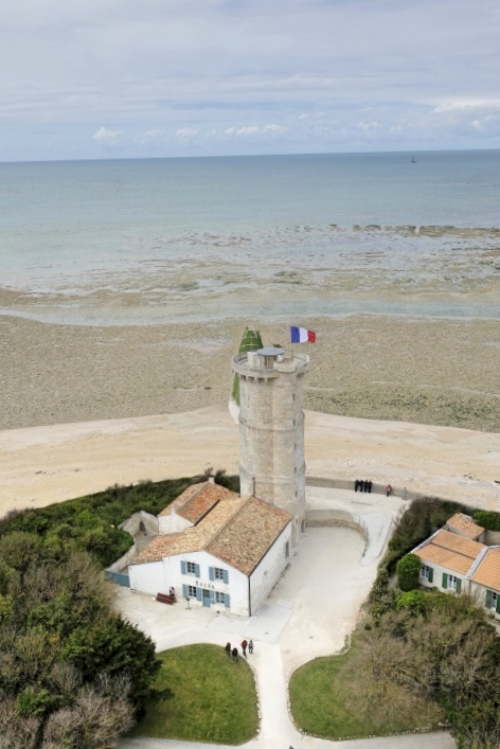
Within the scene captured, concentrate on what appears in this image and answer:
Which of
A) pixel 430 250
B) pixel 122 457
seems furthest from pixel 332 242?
pixel 122 457

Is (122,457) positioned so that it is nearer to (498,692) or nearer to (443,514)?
(443,514)

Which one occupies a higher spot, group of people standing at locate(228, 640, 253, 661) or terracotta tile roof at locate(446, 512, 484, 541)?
terracotta tile roof at locate(446, 512, 484, 541)

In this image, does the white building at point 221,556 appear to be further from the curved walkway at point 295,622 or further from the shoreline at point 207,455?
the shoreline at point 207,455

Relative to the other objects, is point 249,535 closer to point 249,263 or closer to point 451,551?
point 451,551

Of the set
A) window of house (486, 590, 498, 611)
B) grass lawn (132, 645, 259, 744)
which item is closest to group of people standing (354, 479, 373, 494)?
window of house (486, 590, 498, 611)

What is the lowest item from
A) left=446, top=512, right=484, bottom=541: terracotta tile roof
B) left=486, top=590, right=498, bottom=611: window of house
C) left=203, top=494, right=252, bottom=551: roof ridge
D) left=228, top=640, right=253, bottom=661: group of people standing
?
left=228, top=640, right=253, bottom=661: group of people standing

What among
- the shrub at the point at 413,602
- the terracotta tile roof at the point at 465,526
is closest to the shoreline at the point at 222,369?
the terracotta tile roof at the point at 465,526

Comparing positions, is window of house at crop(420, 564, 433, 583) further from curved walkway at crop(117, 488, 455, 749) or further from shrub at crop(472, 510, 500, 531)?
shrub at crop(472, 510, 500, 531)
